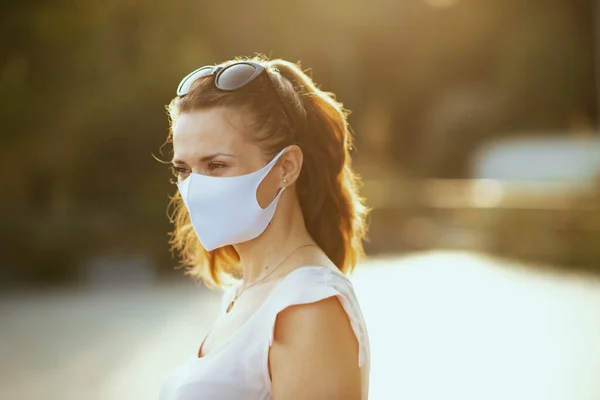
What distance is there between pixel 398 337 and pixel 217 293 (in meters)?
3.42

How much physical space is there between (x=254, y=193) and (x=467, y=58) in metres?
35.6

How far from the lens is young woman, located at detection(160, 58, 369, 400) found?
178cm

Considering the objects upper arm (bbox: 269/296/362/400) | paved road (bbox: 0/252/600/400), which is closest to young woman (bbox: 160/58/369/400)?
upper arm (bbox: 269/296/362/400)

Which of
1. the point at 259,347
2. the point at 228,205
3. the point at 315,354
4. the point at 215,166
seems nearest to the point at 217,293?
the point at 228,205

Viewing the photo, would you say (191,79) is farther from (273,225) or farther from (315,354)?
(315,354)

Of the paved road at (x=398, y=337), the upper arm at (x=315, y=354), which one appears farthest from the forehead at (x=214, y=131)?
the paved road at (x=398, y=337)

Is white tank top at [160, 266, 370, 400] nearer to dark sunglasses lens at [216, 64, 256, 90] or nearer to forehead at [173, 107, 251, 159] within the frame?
forehead at [173, 107, 251, 159]

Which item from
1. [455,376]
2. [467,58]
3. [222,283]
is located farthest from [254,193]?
[467,58]

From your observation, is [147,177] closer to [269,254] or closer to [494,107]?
[269,254]

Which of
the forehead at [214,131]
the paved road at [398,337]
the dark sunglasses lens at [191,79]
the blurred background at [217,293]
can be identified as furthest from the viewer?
the blurred background at [217,293]

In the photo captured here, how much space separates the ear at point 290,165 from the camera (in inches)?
81.7

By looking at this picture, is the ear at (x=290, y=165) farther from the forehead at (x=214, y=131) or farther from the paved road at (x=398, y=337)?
the paved road at (x=398, y=337)

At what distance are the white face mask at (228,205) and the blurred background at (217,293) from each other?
4.55 meters

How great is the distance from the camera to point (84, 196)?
1559 cm
